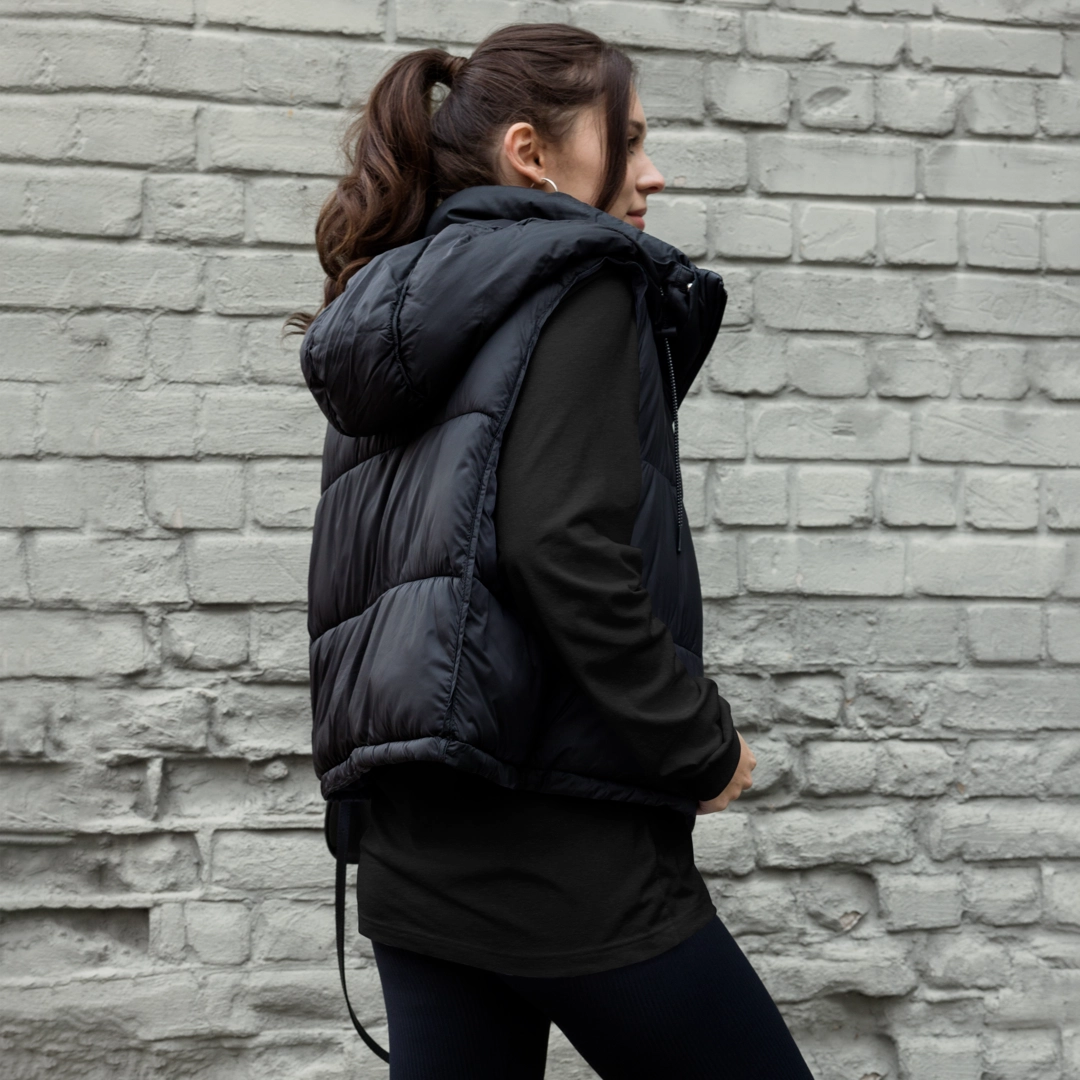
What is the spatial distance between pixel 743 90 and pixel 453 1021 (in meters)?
1.92

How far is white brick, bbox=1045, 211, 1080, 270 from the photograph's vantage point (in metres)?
2.36

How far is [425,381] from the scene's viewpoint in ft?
3.50

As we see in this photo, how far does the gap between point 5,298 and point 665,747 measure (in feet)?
5.77

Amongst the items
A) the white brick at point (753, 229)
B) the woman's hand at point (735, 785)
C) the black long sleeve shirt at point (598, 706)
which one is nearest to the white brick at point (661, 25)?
the white brick at point (753, 229)

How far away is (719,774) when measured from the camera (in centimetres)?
108

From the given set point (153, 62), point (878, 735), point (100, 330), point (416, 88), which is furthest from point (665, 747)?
point (153, 62)

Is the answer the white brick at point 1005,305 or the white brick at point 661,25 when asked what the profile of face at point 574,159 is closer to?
the white brick at point 661,25

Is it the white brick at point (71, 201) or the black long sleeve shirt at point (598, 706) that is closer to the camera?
the black long sleeve shirt at point (598, 706)

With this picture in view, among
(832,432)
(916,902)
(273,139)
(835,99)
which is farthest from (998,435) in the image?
(273,139)

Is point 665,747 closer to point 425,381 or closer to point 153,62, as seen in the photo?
point 425,381

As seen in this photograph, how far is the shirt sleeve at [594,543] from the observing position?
1006 mm

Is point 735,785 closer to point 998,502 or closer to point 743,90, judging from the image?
point 998,502

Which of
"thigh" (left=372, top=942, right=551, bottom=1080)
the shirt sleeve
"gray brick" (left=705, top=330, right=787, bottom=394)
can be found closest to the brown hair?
the shirt sleeve

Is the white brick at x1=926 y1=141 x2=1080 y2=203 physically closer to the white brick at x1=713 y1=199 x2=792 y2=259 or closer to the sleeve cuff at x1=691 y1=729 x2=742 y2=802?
the white brick at x1=713 y1=199 x2=792 y2=259
